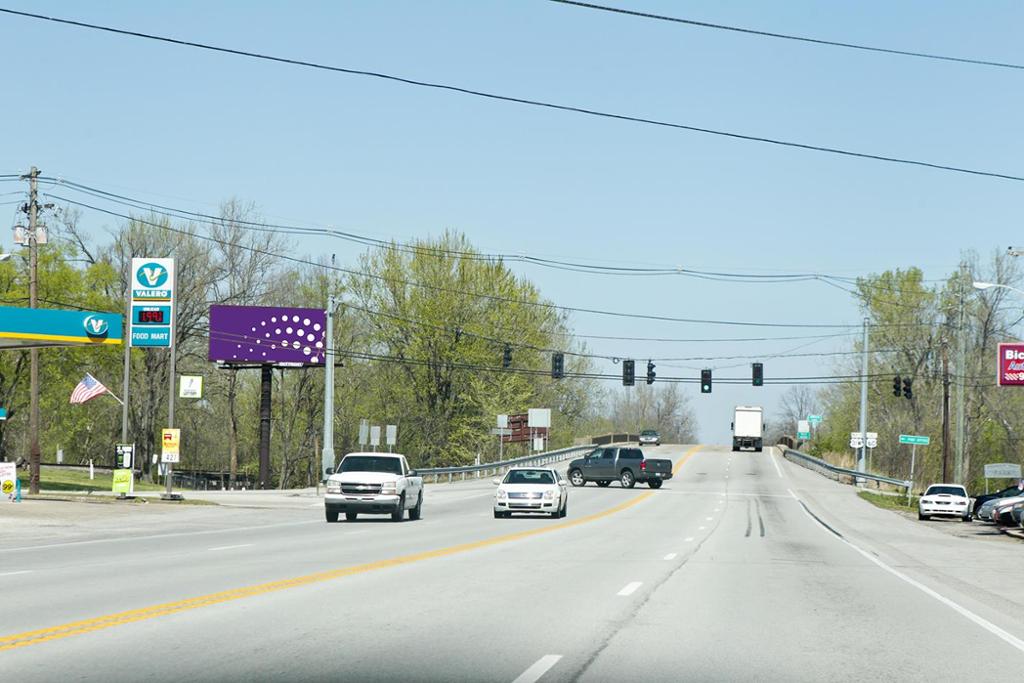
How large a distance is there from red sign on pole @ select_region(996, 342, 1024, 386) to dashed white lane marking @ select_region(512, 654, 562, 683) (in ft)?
175

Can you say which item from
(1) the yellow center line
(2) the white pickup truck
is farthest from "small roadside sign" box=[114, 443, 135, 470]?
(1) the yellow center line

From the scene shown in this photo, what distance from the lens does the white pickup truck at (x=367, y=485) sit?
34.9 m

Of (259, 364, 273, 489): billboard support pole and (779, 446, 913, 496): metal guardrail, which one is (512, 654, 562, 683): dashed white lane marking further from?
(259, 364, 273, 489): billboard support pole

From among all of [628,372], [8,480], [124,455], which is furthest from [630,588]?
[628,372]

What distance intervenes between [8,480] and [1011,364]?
141ft

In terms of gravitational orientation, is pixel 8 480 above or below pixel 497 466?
above

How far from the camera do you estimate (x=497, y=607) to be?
1412cm

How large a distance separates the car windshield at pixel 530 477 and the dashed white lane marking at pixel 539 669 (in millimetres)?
29166

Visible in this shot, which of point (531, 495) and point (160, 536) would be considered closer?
point (160, 536)

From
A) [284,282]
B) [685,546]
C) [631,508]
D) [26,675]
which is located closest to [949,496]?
[631,508]

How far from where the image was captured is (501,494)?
38875 mm

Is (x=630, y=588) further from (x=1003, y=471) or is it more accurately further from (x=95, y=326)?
(x=1003, y=471)

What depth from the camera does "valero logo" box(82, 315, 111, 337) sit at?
44.0m

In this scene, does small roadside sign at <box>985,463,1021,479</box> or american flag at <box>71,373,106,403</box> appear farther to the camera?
small roadside sign at <box>985,463,1021,479</box>
